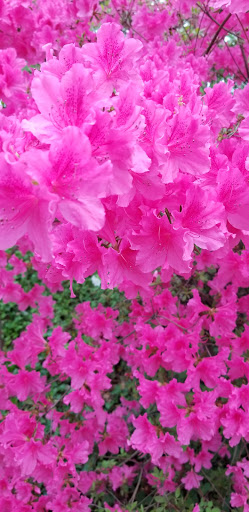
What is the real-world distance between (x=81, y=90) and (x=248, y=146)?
51 centimetres

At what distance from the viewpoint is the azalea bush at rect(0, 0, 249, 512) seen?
0.81 meters

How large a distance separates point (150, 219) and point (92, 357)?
1273 millimetres

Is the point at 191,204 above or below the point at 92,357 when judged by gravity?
above

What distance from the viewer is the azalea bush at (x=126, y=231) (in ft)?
2.65

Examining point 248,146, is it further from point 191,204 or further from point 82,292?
point 82,292

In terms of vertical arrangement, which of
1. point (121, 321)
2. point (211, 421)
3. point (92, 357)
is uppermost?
point (211, 421)

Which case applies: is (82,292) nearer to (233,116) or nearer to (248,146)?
(233,116)

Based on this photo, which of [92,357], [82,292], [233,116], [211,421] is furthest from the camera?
[82,292]

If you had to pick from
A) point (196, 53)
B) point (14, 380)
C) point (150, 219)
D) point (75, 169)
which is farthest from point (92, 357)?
point (196, 53)

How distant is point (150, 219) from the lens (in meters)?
1.04

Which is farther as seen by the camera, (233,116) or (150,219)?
(233,116)

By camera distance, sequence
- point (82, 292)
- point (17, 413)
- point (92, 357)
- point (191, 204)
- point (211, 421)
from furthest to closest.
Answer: point (82, 292), point (92, 357), point (17, 413), point (211, 421), point (191, 204)

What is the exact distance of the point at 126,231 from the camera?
1.09 metres

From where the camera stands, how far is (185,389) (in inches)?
74.0
